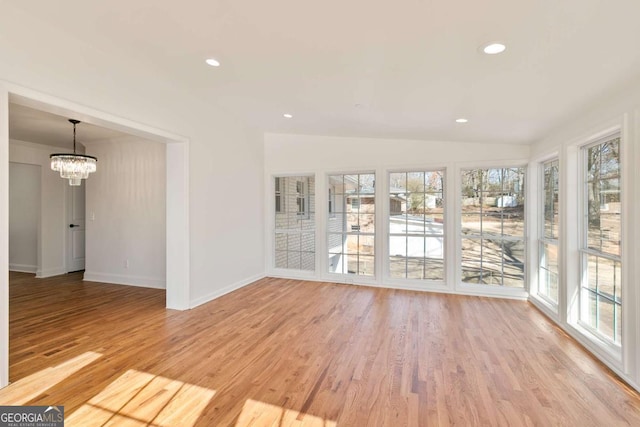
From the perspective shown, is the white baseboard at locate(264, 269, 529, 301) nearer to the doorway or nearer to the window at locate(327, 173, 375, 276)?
the window at locate(327, 173, 375, 276)

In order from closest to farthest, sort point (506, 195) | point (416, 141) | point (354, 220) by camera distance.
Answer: point (506, 195) < point (416, 141) < point (354, 220)

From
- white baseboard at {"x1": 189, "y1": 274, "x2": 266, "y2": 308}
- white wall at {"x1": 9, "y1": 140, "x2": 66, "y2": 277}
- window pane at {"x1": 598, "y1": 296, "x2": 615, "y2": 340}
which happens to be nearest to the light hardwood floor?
white baseboard at {"x1": 189, "y1": 274, "x2": 266, "y2": 308}

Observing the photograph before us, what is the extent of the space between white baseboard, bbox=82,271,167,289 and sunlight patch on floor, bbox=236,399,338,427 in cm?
374

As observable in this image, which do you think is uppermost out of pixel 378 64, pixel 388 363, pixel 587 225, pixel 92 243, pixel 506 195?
pixel 378 64

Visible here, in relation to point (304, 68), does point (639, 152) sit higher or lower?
lower

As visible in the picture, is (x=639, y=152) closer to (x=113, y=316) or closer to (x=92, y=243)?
(x=113, y=316)

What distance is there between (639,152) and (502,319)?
220cm

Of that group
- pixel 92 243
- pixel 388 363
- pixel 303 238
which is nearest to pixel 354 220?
pixel 303 238

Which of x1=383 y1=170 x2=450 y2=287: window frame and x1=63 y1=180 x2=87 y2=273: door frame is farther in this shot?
x1=63 y1=180 x2=87 y2=273: door frame

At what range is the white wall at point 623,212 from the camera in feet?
7.34

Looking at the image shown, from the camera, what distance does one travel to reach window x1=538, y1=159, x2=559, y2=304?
12.2ft

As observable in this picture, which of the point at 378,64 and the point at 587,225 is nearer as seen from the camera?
the point at 378,64

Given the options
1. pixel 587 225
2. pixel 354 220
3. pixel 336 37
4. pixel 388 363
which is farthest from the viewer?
pixel 354 220

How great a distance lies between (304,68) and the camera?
8.45 feet
